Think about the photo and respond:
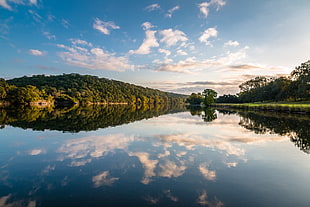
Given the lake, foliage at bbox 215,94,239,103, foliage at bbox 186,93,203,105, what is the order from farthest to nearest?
foliage at bbox 186,93,203,105, foliage at bbox 215,94,239,103, the lake

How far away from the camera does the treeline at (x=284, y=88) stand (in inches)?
2034

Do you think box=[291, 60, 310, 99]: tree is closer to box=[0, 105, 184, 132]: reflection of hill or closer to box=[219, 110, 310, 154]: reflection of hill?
box=[219, 110, 310, 154]: reflection of hill

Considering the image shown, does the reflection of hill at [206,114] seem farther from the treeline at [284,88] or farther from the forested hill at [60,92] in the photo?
the forested hill at [60,92]

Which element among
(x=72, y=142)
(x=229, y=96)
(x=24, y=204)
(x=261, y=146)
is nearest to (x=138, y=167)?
(x=24, y=204)

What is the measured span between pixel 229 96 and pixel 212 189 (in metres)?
114

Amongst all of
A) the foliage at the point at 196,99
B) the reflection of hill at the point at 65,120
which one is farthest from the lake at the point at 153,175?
the foliage at the point at 196,99

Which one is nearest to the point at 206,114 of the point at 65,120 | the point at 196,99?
the point at 65,120

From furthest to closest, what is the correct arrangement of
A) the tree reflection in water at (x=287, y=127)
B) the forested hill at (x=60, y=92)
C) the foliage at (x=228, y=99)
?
the foliage at (x=228, y=99) → the forested hill at (x=60, y=92) → the tree reflection in water at (x=287, y=127)

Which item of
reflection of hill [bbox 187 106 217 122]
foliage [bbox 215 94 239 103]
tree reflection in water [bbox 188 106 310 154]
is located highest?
foliage [bbox 215 94 239 103]

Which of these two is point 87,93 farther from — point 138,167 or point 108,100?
point 138,167

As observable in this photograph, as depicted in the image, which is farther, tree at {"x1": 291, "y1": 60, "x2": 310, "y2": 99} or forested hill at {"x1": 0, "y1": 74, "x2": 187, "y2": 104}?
forested hill at {"x1": 0, "y1": 74, "x2": 187, "y2": 104}

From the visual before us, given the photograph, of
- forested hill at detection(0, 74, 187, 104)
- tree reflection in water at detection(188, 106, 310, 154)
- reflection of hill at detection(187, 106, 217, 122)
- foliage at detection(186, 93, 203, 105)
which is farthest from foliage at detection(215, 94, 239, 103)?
tree reflection in water at detection(188, 106, 310, 154)

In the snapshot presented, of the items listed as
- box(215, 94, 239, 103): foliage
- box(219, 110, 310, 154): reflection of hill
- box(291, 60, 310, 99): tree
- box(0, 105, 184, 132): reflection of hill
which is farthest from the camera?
box(215, 94, 239, 103): foliage

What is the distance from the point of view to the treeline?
51675mm
